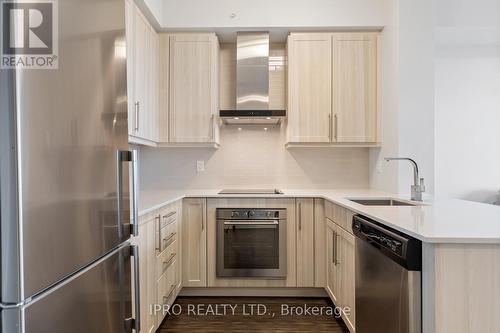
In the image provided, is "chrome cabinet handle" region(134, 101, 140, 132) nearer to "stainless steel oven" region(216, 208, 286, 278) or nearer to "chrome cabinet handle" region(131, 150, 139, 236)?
"stainless steel oven" region(216, 208, 286, 278)

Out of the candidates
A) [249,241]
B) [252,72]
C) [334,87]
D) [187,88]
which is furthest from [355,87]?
[249,241]

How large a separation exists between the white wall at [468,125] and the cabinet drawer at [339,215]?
243cm

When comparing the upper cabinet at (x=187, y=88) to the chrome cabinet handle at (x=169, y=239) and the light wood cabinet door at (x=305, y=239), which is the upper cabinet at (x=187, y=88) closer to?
the chrome cabinet handle at (x=169, y=239)

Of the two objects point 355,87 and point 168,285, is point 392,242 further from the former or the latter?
point 355,87

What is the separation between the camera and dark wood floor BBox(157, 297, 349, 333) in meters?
2.37

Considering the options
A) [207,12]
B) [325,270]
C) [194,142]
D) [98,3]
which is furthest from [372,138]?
[98,3]

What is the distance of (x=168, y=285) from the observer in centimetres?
237

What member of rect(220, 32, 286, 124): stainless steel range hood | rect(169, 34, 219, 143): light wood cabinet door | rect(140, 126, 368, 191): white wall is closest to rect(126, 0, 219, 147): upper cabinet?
rect(169, 34, 219, 143): light wood cabinet door

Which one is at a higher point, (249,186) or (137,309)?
(249,186)

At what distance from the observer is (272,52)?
11.0ft

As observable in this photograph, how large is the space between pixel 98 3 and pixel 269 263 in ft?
7.60

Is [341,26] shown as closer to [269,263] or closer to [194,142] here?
[194,142]

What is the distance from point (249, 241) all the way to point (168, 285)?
0.77 meters

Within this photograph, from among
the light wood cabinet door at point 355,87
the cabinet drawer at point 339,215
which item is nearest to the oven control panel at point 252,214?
the cabinet drawer at point 339,215
